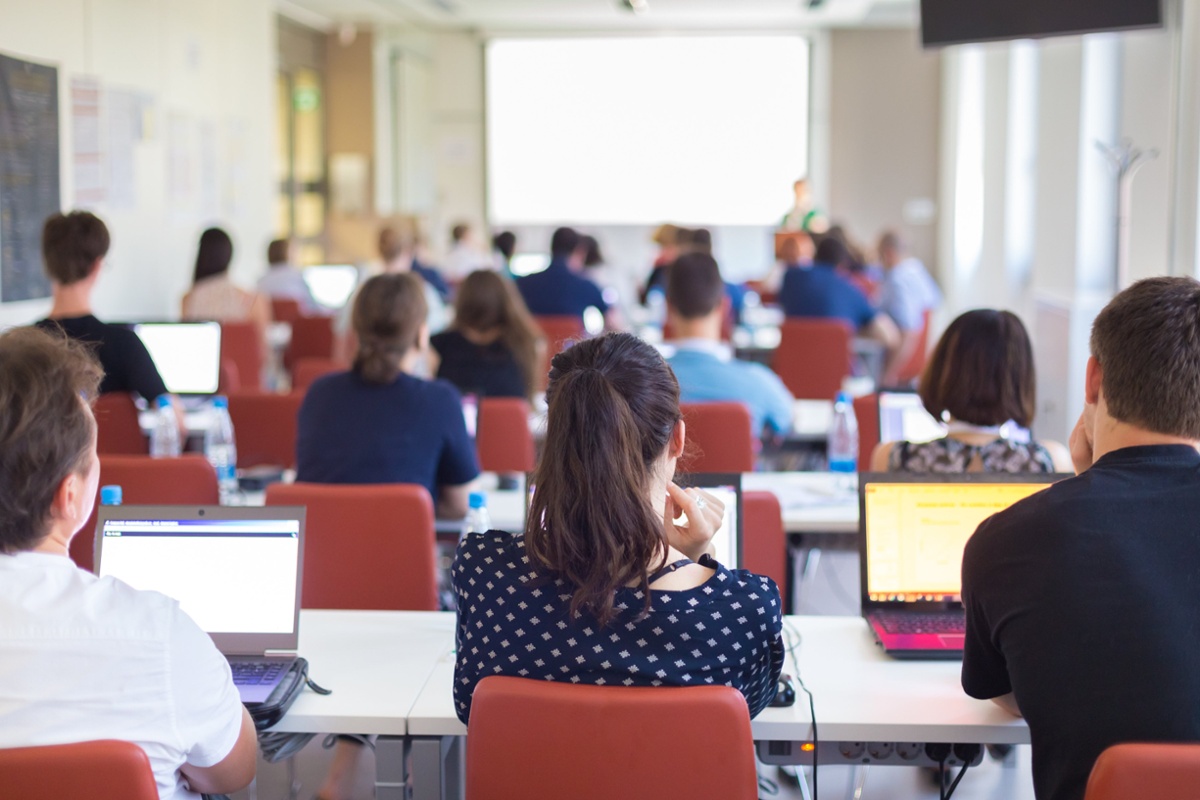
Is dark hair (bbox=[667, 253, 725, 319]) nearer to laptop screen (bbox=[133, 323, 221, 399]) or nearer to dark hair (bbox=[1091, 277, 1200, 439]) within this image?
laptop screen (bbox=[133, 323, 221, 399])

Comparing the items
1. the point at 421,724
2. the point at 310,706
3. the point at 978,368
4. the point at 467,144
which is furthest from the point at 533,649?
the point at 467,144

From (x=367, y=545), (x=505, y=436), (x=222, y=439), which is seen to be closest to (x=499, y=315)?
(x=505, y=436)

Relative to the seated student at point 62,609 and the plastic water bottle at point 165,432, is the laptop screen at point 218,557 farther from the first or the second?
the plastic water bottle at point 165,432

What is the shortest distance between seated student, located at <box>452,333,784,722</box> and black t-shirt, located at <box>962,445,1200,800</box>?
1.20ft

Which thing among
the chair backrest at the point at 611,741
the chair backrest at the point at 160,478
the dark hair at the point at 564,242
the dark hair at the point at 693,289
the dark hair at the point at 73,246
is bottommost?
the chair backrest at the point at 611,741

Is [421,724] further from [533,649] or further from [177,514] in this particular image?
[177,514]

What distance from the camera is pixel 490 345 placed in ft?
15.9

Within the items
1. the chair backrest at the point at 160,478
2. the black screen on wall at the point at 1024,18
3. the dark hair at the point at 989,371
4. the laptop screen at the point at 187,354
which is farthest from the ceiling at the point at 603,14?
the dark hair at the point at 989,371

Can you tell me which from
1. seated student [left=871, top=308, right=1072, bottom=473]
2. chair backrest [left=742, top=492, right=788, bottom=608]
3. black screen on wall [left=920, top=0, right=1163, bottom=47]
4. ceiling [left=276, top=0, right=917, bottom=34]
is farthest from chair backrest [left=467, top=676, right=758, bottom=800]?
ceiling [left=276, top=0, right=917, bottom=34]

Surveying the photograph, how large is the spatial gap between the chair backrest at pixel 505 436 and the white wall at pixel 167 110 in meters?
2.84

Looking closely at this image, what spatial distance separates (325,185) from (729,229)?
4281mm

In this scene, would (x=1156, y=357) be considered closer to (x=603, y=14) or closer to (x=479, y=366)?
(x=479, y=366)

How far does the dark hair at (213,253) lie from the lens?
6.63 meters

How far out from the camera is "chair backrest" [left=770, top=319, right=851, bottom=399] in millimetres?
6863
